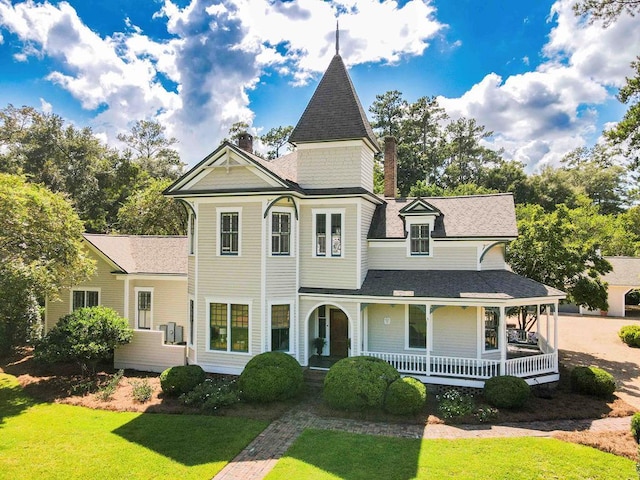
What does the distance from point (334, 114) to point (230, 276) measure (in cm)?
841

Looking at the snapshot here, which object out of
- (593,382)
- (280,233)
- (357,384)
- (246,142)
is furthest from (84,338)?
(593,382)

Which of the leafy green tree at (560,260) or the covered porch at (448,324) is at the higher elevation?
the leafy green tree at (560,260)

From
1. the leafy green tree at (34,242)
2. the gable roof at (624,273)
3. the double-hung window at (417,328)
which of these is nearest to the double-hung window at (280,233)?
the double-hung window at (417,328)

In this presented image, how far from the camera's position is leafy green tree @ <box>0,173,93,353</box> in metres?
14.2

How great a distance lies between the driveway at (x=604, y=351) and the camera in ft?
54.6

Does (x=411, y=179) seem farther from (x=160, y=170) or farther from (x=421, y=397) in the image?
(x=421, y=397)

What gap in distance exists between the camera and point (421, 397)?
41.5 feet

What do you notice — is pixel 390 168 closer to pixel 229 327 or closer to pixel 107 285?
pixel 229 327

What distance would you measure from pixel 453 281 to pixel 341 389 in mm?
6730

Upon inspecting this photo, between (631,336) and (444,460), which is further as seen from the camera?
(631,336)

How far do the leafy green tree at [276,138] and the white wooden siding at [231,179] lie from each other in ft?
123

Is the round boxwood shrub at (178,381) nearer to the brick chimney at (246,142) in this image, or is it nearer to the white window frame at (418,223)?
the white window frame at (418,223)

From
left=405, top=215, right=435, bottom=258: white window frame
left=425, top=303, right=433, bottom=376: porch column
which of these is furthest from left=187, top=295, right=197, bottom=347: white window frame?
left=405, top=215, right=435, bottom=258: white window frame

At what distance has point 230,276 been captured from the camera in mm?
16078
